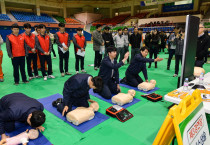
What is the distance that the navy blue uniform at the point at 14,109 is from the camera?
2.17 meters

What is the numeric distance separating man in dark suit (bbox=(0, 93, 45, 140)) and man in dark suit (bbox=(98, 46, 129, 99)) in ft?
5.89

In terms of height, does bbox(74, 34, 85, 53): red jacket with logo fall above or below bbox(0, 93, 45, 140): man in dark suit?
above

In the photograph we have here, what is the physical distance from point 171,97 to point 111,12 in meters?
27.4

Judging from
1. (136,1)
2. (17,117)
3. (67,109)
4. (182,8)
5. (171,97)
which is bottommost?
(67,109)

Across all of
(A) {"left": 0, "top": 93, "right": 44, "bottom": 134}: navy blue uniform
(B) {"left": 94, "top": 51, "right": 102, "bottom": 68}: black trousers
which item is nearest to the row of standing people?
(B) {"left": 94, "top": 51, "right": 102, "bottom": 68}: black trousers

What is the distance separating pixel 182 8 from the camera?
62.6ft

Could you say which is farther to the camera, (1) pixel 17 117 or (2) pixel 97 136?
(2) pixel 97 136

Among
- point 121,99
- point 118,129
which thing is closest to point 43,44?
point 121,99

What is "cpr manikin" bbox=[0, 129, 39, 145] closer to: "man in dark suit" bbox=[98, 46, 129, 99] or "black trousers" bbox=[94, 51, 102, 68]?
"man in dark suit" bbox=[98, 46, 129, 99]

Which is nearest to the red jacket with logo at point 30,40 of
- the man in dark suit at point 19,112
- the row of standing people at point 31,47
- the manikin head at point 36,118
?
the row of standing people at point 31,47

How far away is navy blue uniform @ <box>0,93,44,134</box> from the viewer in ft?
7.13

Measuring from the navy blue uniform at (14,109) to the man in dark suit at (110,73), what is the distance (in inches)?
70.7

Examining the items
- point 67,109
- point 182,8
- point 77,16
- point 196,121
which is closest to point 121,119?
point 67,109

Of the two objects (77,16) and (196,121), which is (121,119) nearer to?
(196,121)
